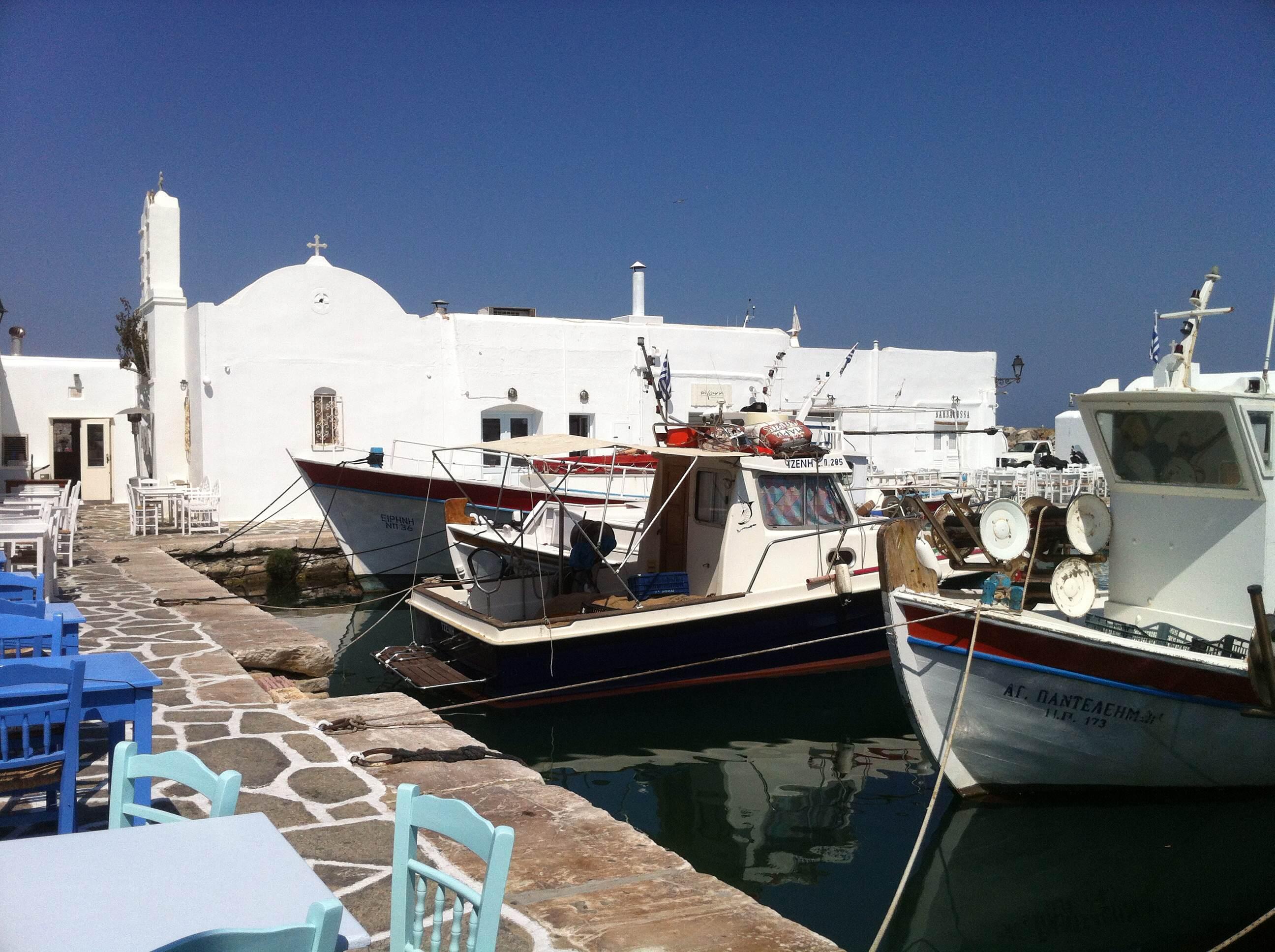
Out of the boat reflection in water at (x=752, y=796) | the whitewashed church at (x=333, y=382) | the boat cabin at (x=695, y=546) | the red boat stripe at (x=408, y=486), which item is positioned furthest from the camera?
the whitewashed church at (x=333, y=382)

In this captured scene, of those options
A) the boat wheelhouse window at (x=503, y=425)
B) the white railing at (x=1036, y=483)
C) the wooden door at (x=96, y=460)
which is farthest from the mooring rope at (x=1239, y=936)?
the wooden door at (x=96, y=460)

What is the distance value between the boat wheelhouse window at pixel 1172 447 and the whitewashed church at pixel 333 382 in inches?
390

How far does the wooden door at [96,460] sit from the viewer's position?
23719 millimetres

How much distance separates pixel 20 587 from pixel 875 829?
18.7ft

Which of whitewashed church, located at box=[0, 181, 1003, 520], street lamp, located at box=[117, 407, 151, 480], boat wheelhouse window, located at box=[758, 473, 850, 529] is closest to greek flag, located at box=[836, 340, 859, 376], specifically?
whitewashed church, located at box=[0, 181, 1003, 520]

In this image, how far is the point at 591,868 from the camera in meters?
4.45

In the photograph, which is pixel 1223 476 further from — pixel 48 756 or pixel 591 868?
pixel 48 756

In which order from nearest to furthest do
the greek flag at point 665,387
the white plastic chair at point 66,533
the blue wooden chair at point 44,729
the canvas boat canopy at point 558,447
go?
the blue wooden chair at point 44,729 < the canvas boat canopy at point 558,447 < the greek flag at point 665,387 < the white plastic chair at point 66,533

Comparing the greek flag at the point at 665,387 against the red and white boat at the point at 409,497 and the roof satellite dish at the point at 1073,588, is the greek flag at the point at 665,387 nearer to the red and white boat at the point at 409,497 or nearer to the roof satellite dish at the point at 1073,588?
the red and white boat at the point at 409,497

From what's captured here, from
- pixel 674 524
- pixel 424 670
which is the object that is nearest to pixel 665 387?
pixel 674 524

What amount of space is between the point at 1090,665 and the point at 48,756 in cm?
584

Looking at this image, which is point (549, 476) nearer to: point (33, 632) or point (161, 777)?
point (33, 632)

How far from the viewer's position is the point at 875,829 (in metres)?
7.09

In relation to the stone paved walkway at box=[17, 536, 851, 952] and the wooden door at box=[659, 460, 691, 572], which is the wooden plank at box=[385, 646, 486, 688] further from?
the wooden door at box=[659, 460, 691, 572]
